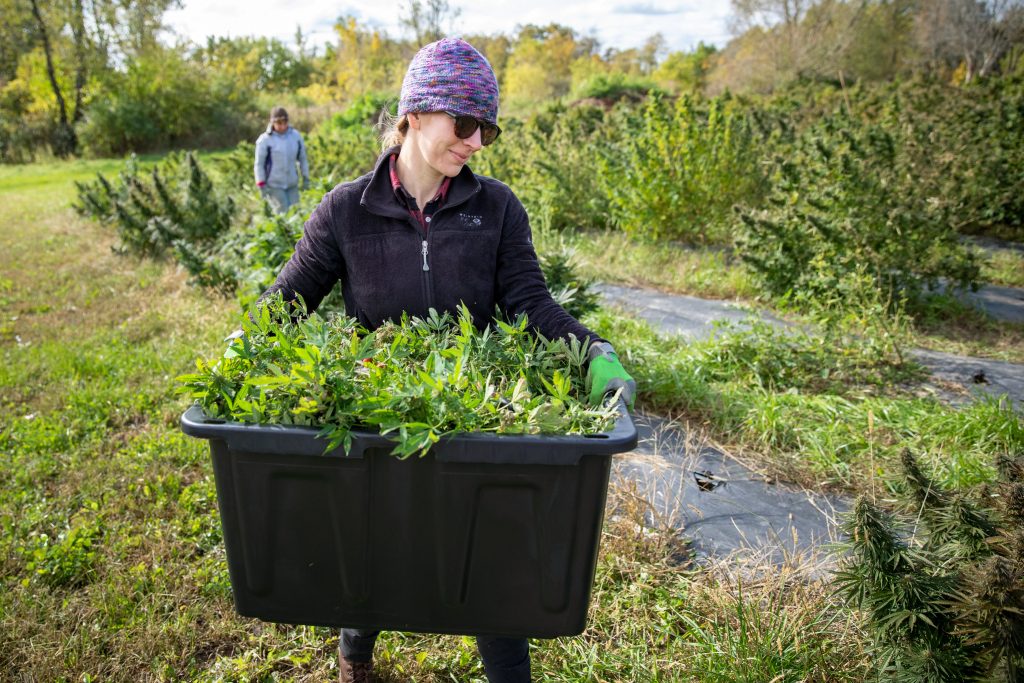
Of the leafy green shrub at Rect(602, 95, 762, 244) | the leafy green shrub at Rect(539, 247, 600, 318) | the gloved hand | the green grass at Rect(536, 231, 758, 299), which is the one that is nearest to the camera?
the gloved hand

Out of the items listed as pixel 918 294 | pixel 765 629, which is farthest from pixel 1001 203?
pixel 765 629

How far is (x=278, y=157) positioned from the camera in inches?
327

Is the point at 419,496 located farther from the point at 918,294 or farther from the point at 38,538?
the point at 918,294

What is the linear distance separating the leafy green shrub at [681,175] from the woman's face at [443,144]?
240 inches

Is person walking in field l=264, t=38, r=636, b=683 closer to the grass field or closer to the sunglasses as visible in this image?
the sunglasses

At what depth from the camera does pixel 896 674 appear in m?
1.60

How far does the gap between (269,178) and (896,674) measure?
8281mm

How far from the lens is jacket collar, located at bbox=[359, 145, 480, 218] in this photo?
6.02 ft

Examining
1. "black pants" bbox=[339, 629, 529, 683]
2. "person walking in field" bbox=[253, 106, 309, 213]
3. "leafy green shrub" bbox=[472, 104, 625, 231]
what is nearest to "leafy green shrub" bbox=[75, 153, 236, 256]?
"person walking in field" bbox=[253, 106, 309, 213]

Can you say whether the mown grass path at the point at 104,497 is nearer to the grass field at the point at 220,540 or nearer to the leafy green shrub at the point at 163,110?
the grass field at the point at 220,540

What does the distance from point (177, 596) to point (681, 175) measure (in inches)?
258

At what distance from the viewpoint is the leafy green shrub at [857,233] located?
5.31m

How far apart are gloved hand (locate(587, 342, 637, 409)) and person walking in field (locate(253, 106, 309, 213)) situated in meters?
7.43

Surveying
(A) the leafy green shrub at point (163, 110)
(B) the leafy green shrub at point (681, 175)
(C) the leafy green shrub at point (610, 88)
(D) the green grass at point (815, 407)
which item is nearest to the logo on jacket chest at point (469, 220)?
(D) the green grass at point (815, 407)
